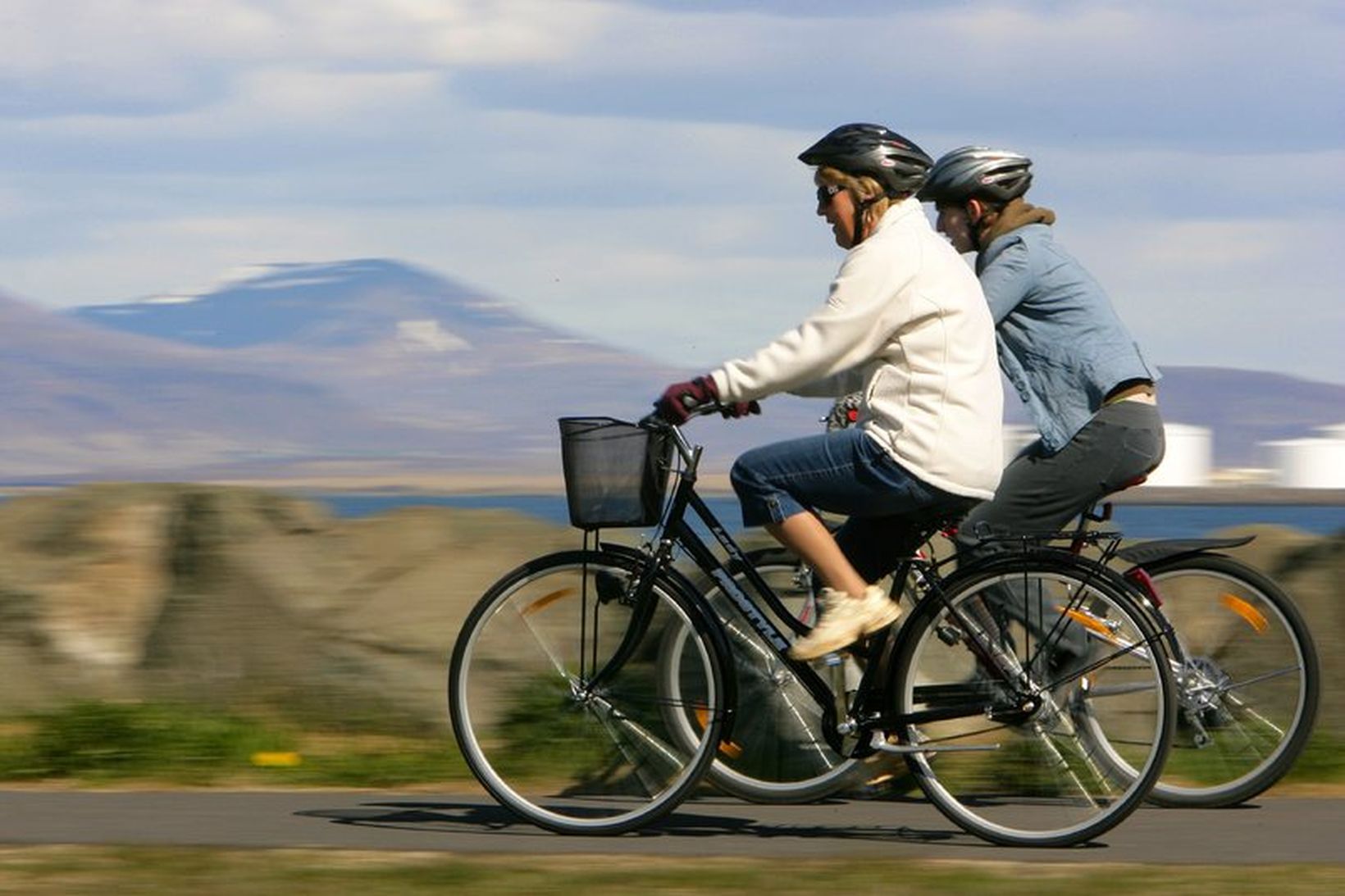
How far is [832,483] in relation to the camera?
255 inches

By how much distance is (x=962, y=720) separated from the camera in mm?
6766

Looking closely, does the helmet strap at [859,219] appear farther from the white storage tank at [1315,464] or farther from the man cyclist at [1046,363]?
the white storage tank at [1315,464]

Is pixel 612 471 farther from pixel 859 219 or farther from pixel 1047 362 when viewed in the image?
pixel 1047 362

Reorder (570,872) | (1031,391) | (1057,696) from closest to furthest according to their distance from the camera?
(570,872)
(1057,696)
(1031,391)

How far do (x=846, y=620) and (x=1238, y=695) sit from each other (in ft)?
4.87

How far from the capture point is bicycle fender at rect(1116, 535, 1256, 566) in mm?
7363

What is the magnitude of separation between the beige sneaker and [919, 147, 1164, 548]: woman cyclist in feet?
1.59

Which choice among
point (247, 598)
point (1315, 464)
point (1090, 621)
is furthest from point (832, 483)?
point (1315, 464)

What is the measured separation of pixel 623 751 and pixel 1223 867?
1.83m

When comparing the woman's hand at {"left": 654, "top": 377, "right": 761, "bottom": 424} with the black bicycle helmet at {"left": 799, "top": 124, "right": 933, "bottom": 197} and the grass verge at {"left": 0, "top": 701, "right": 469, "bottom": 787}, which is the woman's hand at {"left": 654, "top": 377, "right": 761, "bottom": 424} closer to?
the black bicycle helmet at {"left": 799, "top": 124, "right": 933, "bottom": 197}

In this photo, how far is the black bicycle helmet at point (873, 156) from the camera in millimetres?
6512

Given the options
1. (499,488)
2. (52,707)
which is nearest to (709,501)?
(52,707)

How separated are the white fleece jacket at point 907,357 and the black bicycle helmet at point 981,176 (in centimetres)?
82

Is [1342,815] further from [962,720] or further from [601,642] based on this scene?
[601,642]
